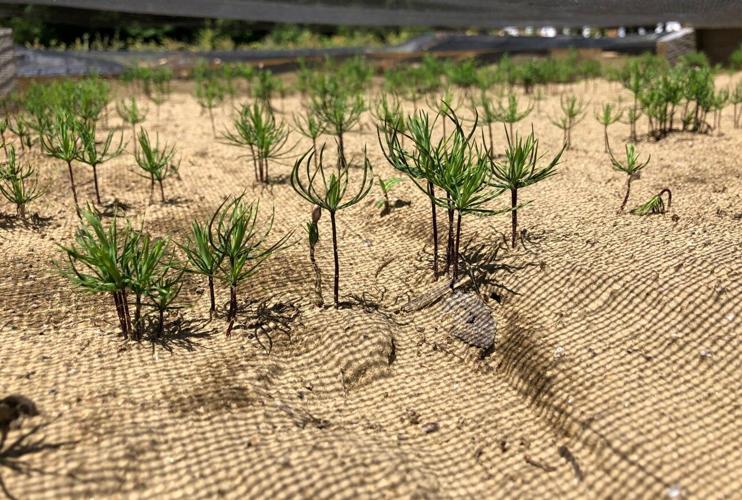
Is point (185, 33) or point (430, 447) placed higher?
point (185, 33)

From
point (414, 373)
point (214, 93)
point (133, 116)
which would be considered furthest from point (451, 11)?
point (414, 373)

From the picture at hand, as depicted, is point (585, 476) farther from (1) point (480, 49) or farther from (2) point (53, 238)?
(1) point (480, 49)

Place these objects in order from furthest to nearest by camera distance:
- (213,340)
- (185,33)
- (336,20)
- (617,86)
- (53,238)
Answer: (185,33)
(336,20)
(617,86)
(53,238)
(213,340)

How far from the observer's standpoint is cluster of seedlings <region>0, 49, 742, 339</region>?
6.97 ft

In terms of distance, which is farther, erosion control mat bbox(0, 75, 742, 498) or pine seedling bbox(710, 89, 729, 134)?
pine seedling bbox(710, 89, 729, 134)

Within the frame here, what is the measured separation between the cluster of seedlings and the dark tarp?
591 millimetres

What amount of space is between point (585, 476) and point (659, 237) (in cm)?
134

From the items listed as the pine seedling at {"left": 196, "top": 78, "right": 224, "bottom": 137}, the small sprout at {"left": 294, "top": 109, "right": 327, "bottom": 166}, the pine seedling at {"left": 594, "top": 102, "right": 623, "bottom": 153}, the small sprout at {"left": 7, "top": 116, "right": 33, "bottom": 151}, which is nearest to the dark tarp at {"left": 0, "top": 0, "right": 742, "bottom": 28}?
the pine seedling at {"left": 196, "top": 78, "right": 224, "bottom": 137}

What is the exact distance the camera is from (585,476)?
62.3 inches

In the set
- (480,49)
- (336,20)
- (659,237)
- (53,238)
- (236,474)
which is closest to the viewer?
(236,474)

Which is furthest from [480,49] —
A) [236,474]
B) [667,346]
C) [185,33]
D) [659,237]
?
[236,474]

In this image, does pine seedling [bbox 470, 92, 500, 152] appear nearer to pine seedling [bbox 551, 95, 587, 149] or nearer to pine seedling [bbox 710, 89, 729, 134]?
pine seedling [bbox 551, 95, 587, 149]

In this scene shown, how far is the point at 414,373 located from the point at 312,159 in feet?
8.29

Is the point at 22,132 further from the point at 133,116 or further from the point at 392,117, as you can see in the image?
the point at 392,117
